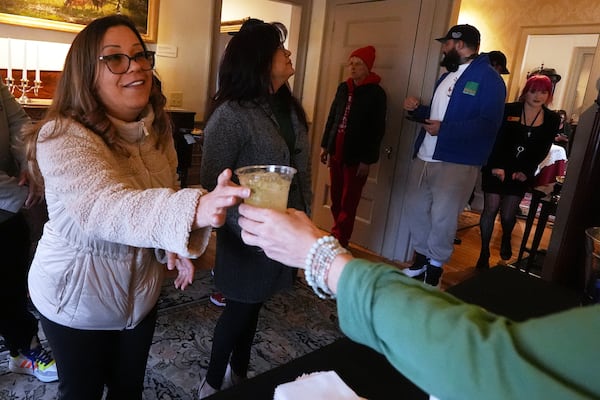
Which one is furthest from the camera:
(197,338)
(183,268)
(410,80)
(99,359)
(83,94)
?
(410,80)

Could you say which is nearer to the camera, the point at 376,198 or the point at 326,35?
the point at 376,198

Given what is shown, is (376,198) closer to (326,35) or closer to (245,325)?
(326,35)

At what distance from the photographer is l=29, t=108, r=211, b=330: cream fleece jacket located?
97 cm

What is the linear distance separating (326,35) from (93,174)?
3.59 metres

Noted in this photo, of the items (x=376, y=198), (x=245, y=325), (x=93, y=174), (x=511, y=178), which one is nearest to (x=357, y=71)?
(x=376, y=198)

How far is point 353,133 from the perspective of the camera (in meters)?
3.61

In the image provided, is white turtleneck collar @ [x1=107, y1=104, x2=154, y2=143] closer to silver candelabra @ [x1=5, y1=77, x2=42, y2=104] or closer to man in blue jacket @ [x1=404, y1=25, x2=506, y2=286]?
man in blue jacket @ [x1=404, y1=25, x2=506, y2=286]

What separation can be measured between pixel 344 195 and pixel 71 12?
2.48m

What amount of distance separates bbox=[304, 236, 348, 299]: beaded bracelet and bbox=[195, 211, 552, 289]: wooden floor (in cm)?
265

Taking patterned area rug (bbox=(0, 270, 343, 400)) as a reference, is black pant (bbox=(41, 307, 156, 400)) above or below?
above

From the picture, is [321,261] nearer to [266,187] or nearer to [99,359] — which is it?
[266,187]

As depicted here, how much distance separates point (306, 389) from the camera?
736 millimetres

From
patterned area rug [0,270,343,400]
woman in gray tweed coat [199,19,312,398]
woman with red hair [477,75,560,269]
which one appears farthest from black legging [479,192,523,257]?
woman in gray tweed coat [199,19,312,398]

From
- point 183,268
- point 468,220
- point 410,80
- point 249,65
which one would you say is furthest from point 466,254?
point 183,268
